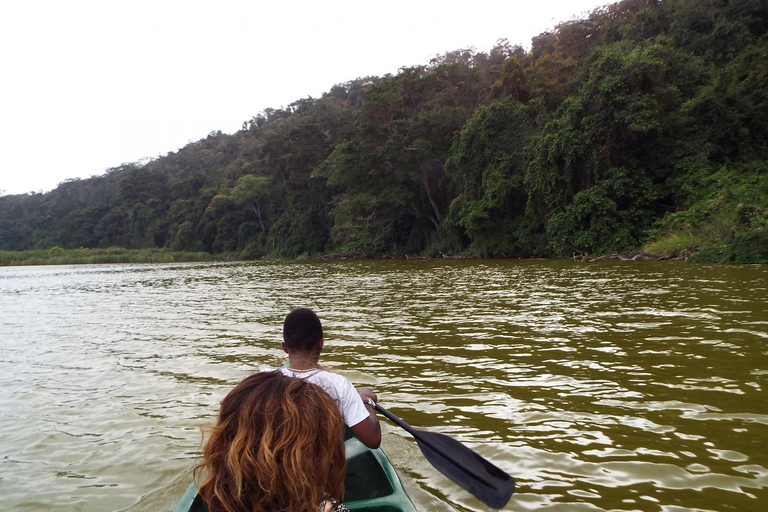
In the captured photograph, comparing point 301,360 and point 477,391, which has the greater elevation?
point 301,360

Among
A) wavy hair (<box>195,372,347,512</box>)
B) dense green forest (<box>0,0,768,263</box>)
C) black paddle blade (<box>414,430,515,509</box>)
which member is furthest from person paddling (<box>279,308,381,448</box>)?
dense green forest (<box>0,0,768,263</box>)

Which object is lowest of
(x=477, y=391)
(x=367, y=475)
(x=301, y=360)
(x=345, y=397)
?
(x=477, y=391)

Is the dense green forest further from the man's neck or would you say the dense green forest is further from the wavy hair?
the wavy hair

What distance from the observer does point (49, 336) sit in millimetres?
8992

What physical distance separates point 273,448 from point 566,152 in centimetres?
2263

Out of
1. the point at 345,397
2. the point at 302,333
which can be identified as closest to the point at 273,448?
the point at 345,397

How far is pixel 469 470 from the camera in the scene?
2.96m

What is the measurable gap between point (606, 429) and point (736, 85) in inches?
844

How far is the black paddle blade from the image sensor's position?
2.87 m

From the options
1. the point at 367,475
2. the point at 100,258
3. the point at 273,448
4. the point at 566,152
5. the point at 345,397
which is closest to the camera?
the point at 273,448

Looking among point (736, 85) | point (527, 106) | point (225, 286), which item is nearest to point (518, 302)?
point (225, 286)

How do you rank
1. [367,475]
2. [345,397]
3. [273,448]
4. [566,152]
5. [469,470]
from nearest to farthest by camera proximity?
[273,448] < [345,397] < [367,475] < [469,470] < [566,152]

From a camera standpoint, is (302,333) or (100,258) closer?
(302,333)

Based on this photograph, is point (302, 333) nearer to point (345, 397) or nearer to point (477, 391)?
point (345, 397)
